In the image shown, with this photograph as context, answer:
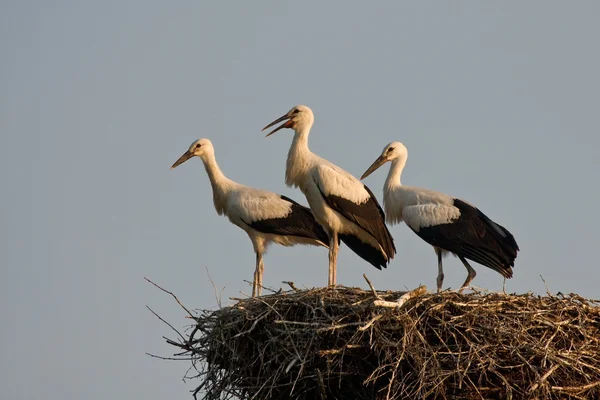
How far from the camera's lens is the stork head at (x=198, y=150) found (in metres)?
13.1

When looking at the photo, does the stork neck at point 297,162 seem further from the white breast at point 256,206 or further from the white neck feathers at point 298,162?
the white breast at point 256,206

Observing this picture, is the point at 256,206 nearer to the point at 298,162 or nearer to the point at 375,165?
the point at 298,162

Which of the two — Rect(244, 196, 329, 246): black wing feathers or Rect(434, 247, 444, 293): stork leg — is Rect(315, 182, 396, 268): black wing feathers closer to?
Rect(434, 247, 444, 293): stork leg

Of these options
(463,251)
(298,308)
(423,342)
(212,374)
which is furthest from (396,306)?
(463,251)

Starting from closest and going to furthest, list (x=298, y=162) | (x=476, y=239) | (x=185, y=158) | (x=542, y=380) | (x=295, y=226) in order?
(x=542, y=380), (x=476, y=239), (x=298, y=162), (x=295, y=226), (x=185, y=158)

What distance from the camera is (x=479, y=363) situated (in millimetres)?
8383

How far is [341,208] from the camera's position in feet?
37.8

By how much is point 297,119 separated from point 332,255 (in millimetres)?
1497

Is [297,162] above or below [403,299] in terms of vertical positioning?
above

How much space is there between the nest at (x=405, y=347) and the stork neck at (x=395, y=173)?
3.14 meters

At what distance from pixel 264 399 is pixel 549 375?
1998 mm

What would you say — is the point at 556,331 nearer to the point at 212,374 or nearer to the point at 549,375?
the point at 549,375

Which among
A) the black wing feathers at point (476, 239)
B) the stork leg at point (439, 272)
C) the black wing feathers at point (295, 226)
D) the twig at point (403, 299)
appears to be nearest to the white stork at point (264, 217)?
the black wing feathers at point (295, 226)

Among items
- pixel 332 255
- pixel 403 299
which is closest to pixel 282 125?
pixel 332 255
